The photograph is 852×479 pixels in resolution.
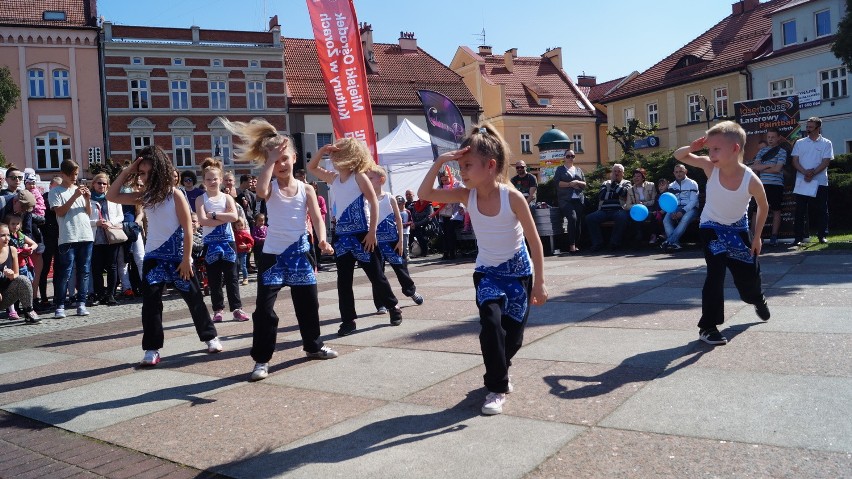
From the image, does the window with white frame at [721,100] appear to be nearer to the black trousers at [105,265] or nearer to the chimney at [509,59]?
the chimney at [509,59]

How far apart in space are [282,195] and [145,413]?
6.56 feet

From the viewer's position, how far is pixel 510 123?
5669 centimetres

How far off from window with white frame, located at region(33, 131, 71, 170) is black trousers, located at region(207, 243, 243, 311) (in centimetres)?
3763

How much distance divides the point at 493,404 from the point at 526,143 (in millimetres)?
54594

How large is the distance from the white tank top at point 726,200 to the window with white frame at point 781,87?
41.0 m

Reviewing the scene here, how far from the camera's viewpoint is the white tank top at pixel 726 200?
18.7ft

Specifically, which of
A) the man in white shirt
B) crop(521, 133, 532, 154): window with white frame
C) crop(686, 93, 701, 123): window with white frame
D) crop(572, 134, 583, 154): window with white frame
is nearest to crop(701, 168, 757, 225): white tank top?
the man in white shirt

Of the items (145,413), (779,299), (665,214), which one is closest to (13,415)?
(145,413)

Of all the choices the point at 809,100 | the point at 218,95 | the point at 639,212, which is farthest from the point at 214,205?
the point at 218,95

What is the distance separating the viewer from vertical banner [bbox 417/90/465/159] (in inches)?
806

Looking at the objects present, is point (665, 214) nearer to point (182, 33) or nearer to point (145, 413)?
point (145, 413)

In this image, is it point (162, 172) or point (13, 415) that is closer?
point (13, 415)

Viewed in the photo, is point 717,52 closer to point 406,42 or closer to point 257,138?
point 406,42

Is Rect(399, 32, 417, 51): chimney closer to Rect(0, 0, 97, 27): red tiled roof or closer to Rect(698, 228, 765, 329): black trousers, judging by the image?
Rect(0, 0, 97, 27): red tiled roof
